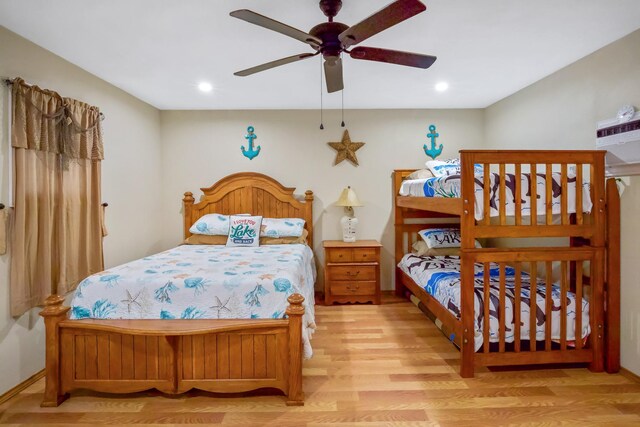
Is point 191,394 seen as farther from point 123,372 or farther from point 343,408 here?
point 343,408

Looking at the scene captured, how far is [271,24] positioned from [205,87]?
2.00 meters

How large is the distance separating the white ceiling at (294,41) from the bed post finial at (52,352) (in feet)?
5.72

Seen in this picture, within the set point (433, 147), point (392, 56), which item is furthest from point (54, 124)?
point (433, 147)

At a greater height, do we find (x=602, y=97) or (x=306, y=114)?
(x=306, y=114)

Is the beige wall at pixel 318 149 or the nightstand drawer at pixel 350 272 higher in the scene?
the beige wall at pixel 318 149

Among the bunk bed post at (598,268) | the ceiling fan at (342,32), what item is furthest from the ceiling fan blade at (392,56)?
the bunk bed post at (598,268)

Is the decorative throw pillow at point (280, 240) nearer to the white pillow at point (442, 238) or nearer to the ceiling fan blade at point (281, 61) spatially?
the white pillow at point (442, 238)

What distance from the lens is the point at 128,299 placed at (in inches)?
83.7

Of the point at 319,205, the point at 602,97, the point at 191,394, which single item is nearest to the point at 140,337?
the point at 191,394

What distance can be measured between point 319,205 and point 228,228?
115 cm

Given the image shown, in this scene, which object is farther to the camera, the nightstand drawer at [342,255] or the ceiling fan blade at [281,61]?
the nightstand drawer at [342,255]

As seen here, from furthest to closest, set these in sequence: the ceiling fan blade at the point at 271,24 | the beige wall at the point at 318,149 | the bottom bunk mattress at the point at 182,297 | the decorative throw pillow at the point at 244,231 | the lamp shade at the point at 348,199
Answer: the beige wall at the point at 318,149 → the lamp shade at the point at 348,199 → the decorative throw pillow at the point at 244,231 → the bottom bunk mattress at the point at 182,297 → the ceiling fan blade at the point at 271,24

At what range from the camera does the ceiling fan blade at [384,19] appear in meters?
1.41

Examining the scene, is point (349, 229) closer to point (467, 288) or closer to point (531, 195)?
point (467, 288)
